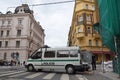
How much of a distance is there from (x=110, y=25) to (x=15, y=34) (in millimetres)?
55548

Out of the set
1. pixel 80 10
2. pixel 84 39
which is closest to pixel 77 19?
pixel 80 10

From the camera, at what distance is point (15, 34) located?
216ft

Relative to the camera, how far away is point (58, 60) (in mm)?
17906

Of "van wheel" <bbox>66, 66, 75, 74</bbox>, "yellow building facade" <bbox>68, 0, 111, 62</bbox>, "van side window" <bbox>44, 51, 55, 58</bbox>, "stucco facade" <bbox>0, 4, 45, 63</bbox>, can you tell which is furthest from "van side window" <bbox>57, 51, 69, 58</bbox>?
"stucco facade" <bbox>0, 4, 45, 63</bbox>

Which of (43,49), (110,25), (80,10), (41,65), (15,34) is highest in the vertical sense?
(80,10)

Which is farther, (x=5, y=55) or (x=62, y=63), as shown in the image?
(x=5, y=55)

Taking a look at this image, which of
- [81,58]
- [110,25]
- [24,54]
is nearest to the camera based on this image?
[110,25]

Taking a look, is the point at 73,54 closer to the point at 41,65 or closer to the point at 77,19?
the point at 41,65

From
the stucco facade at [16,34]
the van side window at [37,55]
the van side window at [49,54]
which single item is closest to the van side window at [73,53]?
the van side window at [49,54]

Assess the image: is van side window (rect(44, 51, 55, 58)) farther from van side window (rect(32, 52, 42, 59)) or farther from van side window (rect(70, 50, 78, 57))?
van side window (rect(70, 50, 78, 57))

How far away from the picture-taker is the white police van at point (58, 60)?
56.3 ft

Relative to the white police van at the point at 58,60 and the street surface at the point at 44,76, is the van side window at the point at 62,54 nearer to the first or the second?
the white police van at the point at 58,60

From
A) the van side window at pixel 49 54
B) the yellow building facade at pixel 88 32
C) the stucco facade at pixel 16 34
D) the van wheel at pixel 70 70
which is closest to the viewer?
the van wheel at pixel 70 70

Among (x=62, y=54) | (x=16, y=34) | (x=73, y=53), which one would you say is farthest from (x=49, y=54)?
(x=16, y=34)
